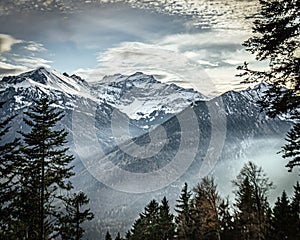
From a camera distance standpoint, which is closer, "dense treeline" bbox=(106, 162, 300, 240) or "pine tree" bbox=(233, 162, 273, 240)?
"pine tree" bbox=(233, 162, 273, 240)

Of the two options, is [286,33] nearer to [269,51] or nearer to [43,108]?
[269,51]

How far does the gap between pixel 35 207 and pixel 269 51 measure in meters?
17.8

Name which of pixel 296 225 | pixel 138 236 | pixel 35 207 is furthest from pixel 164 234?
pixel 35 207

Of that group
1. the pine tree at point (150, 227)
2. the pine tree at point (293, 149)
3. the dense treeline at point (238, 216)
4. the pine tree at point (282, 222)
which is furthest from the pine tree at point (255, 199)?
the pine tree at point (293, 149)

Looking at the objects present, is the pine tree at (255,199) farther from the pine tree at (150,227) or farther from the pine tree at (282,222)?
the pine tree at (150,227)

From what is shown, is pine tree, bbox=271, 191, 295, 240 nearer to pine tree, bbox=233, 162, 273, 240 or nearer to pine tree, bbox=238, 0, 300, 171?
pine tree, bbox=233, 162, 273, 240

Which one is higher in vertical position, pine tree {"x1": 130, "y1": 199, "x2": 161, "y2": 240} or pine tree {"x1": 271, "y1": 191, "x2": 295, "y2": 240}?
pine tree {"x1": 130, "y1": 199, "x2": 161, "y2": 240}

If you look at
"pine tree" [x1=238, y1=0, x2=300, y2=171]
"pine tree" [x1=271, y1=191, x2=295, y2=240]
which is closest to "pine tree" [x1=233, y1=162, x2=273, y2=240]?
"pine tree" [x1=271, y1=191, x2=295, y2=240]

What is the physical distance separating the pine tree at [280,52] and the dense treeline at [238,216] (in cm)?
2471

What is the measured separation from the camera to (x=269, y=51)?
12.8 metres

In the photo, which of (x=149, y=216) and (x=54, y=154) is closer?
(x=54, y=154)

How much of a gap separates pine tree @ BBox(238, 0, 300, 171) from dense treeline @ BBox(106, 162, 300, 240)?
24.7m

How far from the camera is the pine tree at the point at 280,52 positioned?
Result: 12.3 metres

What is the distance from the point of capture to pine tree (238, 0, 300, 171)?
12.3 m
